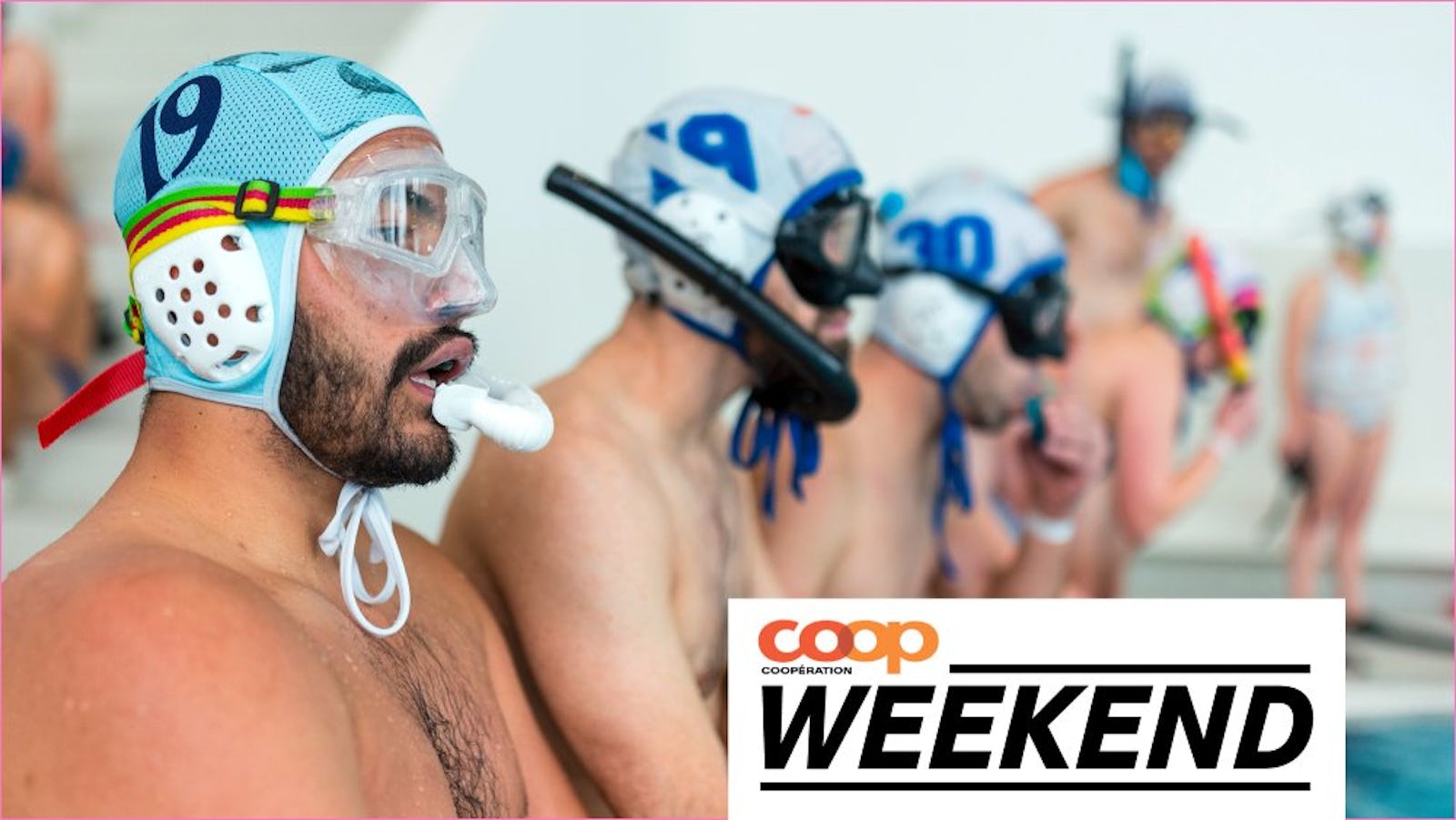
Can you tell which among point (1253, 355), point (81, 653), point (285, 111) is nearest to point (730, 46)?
point (1253, 355)

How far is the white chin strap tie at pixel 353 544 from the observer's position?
1.82m

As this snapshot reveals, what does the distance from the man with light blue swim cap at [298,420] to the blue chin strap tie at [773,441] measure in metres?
1.15

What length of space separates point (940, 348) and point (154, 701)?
9.04 ft

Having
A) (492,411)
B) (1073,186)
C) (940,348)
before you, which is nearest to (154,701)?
(492,411)

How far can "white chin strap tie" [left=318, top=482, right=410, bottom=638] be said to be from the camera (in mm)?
1823

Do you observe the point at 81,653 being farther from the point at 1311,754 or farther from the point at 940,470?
the point at 940,470

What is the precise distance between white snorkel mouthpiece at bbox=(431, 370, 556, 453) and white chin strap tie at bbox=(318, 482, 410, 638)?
125 millimetres

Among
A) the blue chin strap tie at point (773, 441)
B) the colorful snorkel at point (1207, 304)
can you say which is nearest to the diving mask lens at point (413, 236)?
the blue chin strap tie at point (773, 441)

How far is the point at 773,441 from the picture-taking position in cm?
314

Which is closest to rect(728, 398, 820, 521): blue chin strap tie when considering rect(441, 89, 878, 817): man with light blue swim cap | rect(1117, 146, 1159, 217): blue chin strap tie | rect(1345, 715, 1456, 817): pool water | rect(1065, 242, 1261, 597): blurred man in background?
rect(441, 89, 878, 817): man with light blue swim cap

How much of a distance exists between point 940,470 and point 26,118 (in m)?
3.32

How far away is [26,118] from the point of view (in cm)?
548

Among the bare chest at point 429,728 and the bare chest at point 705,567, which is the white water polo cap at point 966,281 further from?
the bare chest at point 429,728

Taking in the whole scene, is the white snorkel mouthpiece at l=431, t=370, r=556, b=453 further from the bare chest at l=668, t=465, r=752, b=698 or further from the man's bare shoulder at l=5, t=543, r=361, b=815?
the bare chest at l=668, t=465, r=752, b=698
